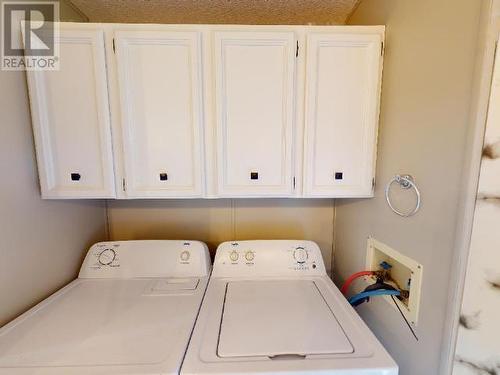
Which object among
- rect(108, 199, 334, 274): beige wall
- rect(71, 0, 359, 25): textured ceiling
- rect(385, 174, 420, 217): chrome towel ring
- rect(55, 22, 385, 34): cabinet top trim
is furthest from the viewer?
rect(108, 199, 334, 274): beige wall

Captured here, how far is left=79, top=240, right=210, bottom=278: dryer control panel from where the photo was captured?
1354 mm

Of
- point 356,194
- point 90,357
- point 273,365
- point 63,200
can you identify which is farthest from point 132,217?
point 356,194

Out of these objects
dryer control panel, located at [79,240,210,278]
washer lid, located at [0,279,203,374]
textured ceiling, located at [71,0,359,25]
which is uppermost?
textured ceiling, located at [71,0,359,25]

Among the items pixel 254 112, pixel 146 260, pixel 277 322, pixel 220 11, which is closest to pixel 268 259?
pixel 277 322

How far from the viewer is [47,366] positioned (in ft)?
2.53

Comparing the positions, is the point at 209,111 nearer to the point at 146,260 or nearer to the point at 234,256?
the point at 234,256

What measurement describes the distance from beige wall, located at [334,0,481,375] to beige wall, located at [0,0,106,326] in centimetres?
166

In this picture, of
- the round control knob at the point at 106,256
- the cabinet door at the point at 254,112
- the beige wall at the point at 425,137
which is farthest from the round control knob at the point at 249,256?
the round control knob at the point at 106,256

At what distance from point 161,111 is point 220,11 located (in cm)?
76

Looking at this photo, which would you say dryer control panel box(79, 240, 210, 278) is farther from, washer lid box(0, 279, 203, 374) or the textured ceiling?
the textured ceiling

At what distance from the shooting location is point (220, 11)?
4.58 feet

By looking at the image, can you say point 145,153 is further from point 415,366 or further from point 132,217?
point 415,366

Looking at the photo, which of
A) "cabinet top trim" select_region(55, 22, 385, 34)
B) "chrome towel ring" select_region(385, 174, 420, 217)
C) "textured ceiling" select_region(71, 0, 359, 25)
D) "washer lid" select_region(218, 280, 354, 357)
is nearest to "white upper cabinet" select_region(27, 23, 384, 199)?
"cabinet top trim" select_region(55, 22, 385, 34)

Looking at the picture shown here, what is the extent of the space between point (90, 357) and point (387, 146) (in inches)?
57.7
